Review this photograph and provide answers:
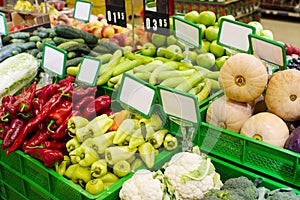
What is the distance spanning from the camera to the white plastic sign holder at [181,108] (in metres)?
1.47

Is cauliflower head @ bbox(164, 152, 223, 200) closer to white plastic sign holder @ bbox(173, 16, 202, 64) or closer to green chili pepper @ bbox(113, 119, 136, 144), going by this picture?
green chili pepper @ bbox(113, 119, 136, 144)

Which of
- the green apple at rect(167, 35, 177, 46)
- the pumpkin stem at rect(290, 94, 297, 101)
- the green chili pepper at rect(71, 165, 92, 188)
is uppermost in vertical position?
the green apple at rect(167, 35, 177, 46)

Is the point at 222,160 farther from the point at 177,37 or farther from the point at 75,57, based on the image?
the point at 75,57

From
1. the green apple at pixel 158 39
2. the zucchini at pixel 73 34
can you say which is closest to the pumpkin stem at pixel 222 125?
the green apple at pixel 158 39

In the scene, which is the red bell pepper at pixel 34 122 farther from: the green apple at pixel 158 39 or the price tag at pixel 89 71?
the green apple at pixel 158 39

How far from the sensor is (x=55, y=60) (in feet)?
7.84

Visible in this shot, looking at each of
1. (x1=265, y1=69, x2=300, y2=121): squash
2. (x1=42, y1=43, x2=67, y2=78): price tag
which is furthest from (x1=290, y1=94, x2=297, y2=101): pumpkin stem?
(x1=42, y1=43, x2=67, y2=78): price tag

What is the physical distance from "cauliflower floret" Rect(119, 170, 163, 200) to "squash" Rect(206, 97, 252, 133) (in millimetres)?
496

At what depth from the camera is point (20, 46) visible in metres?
3.08

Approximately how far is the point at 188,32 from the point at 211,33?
0.42 m

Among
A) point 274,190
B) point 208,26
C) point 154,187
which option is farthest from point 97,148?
point 208,26

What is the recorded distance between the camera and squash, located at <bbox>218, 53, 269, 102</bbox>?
1.74 metres

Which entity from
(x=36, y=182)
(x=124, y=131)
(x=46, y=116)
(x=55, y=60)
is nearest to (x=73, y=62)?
(x=55, y=60)

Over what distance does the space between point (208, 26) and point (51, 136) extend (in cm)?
158
